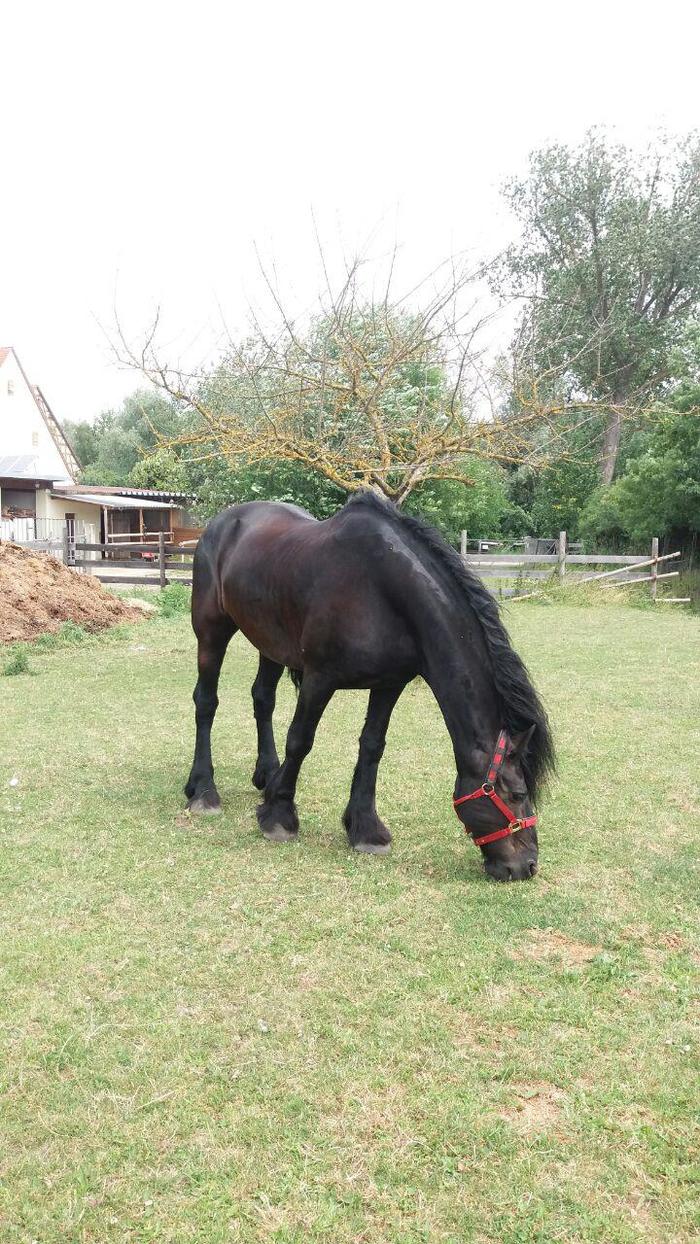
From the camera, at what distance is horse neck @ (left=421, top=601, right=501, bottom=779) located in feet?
13.3

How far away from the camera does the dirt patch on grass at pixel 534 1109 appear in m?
2.37

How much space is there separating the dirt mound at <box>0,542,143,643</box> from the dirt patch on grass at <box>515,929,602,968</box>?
9689 millimetres

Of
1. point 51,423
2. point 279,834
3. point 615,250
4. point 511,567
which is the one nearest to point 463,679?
point 279,834

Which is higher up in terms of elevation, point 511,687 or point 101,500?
point 101,500

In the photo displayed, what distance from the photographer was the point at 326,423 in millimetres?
9266

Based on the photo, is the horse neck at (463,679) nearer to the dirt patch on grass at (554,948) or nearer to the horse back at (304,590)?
the horse back at (304,590)

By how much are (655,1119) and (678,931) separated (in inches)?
52.0

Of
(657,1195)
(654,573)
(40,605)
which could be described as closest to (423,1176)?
(657,1195)

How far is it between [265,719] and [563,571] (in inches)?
593

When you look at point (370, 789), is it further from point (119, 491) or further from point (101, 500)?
point (119, 491)

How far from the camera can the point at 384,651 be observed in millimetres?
4270

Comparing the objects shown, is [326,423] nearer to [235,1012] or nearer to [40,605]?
[40,605]

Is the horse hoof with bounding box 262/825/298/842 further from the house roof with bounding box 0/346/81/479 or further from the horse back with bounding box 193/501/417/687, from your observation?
the house roof with bounding box 0/346/81/479

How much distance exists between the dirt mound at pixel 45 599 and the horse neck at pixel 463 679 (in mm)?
8936
